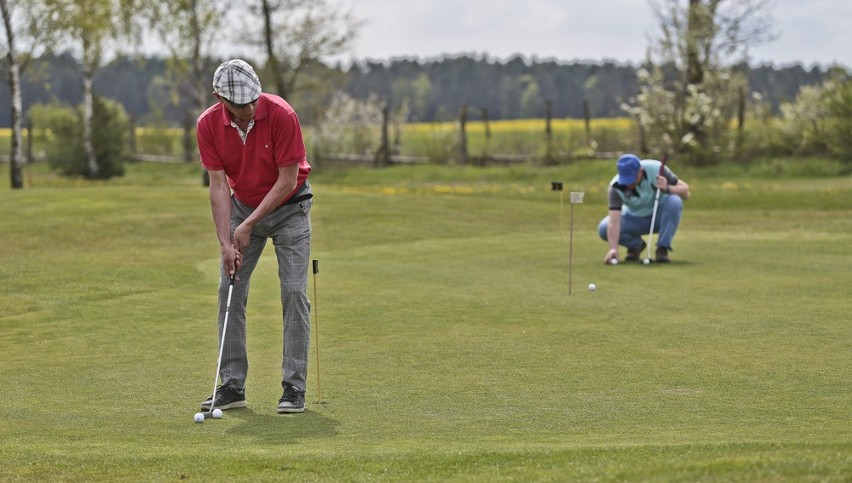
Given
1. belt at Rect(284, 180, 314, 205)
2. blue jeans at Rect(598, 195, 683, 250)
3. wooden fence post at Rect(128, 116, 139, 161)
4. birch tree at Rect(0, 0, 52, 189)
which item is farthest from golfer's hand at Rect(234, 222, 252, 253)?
wooden fence post at Rect(128, 116, 139, 161)

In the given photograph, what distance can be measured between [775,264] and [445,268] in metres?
4.03

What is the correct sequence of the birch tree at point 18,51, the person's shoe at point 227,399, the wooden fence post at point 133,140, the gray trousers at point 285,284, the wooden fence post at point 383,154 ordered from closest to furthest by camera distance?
the person's shoe at point 227,399, the gray trousers at point 285,284, the birch tree at point 18,51, the wooden fence post at point 383,154, the wooden fence post at point 133,140

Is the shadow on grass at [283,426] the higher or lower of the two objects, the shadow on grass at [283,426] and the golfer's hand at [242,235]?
the lower

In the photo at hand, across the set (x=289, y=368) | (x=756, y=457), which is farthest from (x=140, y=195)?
→ (x=756, y=457)

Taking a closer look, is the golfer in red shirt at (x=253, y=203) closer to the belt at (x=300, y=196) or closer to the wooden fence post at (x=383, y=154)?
the belt at (x=300, y=196)

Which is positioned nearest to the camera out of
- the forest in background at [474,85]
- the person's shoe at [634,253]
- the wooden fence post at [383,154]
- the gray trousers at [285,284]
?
the gray trousers at [285,284]

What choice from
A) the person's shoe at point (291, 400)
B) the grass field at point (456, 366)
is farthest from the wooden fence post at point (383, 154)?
the person's shoe at point (291, 400)

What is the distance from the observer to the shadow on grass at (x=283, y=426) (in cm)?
727

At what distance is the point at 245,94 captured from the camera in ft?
25.7

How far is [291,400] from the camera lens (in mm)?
8117

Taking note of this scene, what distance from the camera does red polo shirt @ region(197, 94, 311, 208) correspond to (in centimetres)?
807

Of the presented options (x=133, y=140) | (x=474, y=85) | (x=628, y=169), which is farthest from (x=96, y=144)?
(x=474, y=85)

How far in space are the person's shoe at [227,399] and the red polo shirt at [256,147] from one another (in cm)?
113

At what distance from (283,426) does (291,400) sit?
470 mm
